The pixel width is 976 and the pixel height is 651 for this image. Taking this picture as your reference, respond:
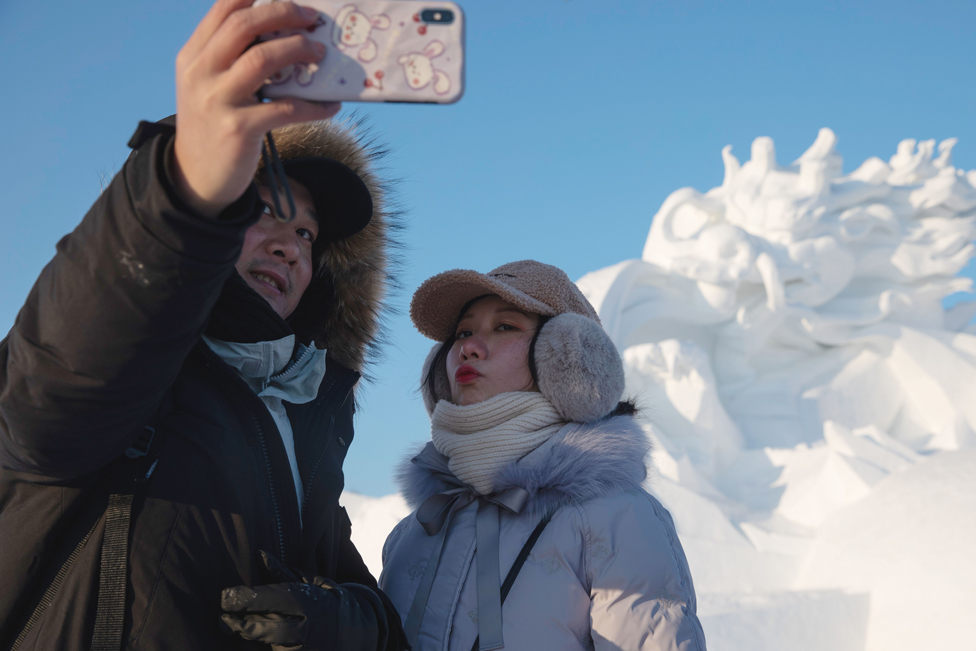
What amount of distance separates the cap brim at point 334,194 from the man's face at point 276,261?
0.32 feet

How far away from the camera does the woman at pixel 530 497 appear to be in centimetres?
161

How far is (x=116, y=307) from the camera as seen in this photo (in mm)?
796

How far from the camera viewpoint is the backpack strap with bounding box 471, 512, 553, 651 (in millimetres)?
1678

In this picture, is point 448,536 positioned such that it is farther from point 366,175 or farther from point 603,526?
point 366,175

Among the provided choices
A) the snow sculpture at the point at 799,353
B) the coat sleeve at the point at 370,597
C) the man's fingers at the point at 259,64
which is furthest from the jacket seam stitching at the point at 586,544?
the snow sculpture at the point at 799,353

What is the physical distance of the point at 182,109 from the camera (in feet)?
2.64

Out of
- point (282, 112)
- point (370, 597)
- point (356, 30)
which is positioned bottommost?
point (370, 597)

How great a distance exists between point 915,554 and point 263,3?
488 cm

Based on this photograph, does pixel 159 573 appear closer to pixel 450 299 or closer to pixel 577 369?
pixel 577 369

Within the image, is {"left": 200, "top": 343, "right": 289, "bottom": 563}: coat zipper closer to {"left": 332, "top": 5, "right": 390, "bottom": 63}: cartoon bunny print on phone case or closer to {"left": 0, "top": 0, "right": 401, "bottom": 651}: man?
{"left": 0, "top": 0, "right": 401, "bottom": 651}: man

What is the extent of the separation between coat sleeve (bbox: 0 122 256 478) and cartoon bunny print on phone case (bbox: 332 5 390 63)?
0.66 feet

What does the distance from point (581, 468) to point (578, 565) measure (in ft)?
0.71

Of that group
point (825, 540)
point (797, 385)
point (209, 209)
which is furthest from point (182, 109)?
point (797, 385)

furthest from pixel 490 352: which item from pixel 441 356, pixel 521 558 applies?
pixel 521 558
